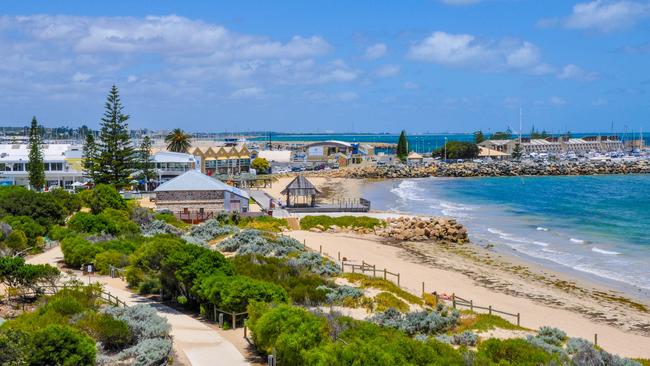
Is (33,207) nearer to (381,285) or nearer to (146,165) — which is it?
(381,285)

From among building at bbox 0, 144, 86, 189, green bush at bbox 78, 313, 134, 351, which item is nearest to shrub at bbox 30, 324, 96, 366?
green bush at bbox 78, 313, 134, 351

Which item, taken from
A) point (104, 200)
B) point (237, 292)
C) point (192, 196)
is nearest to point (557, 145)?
point (192, 196)

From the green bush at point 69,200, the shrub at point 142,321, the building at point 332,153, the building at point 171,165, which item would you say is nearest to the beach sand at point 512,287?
the shrub at point 142,321

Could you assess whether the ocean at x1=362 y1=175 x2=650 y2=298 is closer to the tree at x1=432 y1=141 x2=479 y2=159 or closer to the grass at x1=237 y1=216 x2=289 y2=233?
the grass at x1=237 y1=216 x2=289 y2=233

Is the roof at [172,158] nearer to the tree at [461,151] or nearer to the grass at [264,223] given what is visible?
the grass at [264,223]

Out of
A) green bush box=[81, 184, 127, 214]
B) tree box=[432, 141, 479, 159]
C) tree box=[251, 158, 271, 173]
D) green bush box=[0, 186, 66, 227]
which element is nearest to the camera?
green bush box=[0, 186, 66, 227]

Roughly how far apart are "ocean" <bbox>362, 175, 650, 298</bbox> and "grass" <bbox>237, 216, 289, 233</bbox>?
9.83 m

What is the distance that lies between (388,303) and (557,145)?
12958cm

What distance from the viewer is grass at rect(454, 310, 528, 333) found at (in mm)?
14242

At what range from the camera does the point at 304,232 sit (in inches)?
1280

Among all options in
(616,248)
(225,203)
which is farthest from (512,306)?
(225,203)

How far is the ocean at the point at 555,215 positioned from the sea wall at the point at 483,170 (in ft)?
17.2

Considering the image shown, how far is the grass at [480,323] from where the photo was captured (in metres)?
14.2

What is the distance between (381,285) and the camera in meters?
18.5
